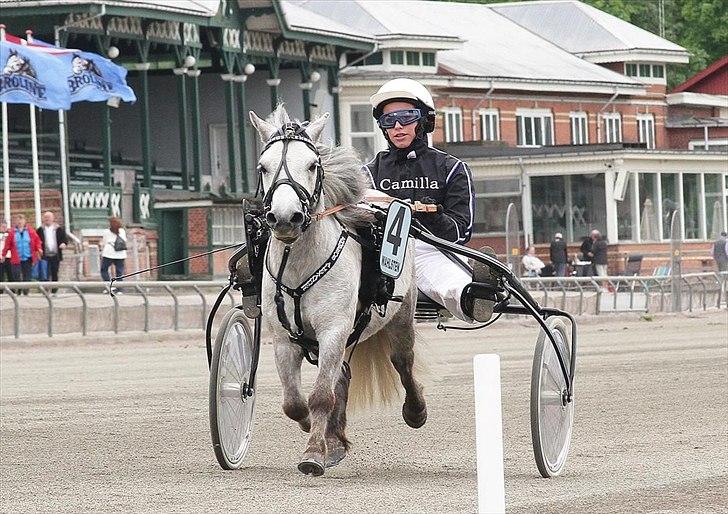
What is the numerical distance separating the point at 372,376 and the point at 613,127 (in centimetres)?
5238

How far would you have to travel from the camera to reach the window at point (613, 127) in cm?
6144

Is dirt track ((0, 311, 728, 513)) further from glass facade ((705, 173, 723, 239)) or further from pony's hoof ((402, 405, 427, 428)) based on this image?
glass facade ((705, 173, 723, 239))

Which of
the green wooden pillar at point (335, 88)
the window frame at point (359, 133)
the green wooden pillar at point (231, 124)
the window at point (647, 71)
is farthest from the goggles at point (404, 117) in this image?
the window at point (647, 71)

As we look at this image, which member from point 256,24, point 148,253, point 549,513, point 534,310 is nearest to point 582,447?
point 534,310

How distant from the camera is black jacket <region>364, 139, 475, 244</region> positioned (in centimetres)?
1036

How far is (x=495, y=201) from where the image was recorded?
49.1m

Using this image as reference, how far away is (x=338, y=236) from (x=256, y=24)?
3495 cm

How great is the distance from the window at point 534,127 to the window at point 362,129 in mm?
8053

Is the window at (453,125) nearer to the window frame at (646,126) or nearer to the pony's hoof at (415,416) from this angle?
the window frame at (646,126)

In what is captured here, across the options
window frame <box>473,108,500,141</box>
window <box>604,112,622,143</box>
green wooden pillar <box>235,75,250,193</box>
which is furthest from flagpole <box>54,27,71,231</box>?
window <box>604,112,622,143</box>

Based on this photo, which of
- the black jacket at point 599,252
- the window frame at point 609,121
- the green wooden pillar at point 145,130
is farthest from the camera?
the window frame at point 609,121

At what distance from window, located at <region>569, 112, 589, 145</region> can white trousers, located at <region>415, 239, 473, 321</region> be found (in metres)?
49.9

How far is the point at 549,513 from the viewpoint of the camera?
7828mm

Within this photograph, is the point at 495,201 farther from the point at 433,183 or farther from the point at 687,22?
the point at 433,183
